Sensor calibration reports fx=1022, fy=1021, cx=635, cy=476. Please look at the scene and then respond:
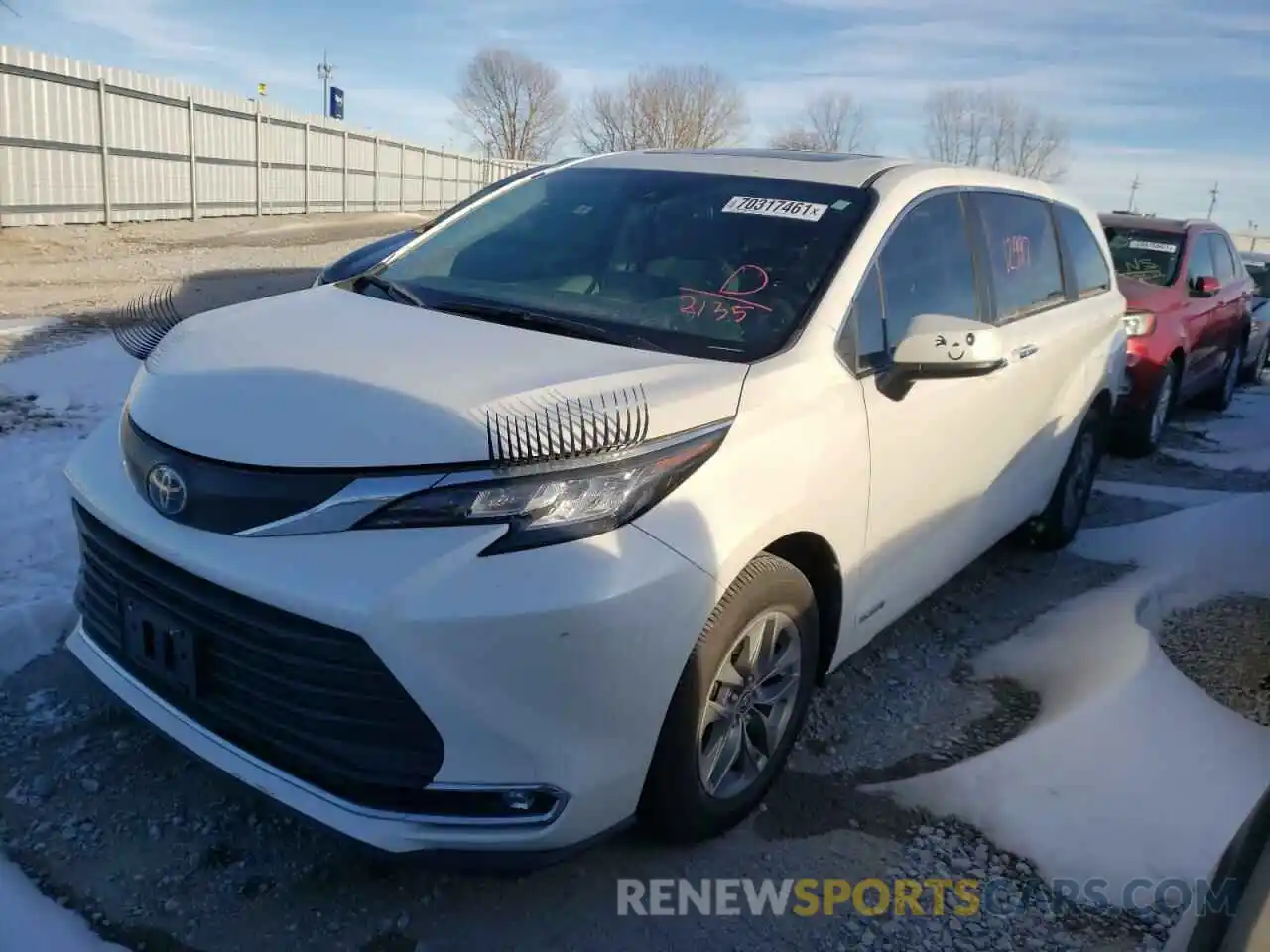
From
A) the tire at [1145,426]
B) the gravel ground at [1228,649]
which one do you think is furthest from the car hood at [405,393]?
the tire at [1145,426]

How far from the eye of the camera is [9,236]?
13.5 meters

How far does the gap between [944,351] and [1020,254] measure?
1.71 metres

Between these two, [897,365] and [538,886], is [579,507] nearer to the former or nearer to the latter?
[538,886]

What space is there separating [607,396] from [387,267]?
155 cm

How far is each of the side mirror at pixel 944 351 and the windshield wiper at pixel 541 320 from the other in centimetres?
78

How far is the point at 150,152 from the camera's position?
Result: 56.0 ft

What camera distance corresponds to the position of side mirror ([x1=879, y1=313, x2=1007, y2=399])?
3.02 meters

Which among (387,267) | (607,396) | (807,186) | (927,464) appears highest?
(807,186)

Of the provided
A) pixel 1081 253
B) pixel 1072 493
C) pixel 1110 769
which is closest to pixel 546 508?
pixel 1110 769

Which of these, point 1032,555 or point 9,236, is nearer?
point 1032,555

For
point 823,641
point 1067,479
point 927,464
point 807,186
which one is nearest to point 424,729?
point 823,641

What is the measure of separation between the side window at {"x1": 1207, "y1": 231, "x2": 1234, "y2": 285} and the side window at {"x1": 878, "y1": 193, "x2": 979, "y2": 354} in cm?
668

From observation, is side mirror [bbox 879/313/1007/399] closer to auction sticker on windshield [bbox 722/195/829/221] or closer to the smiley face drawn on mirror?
the smiley face drawn on mirror

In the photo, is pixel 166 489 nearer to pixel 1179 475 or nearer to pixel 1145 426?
Answer: pixel 1179 475
